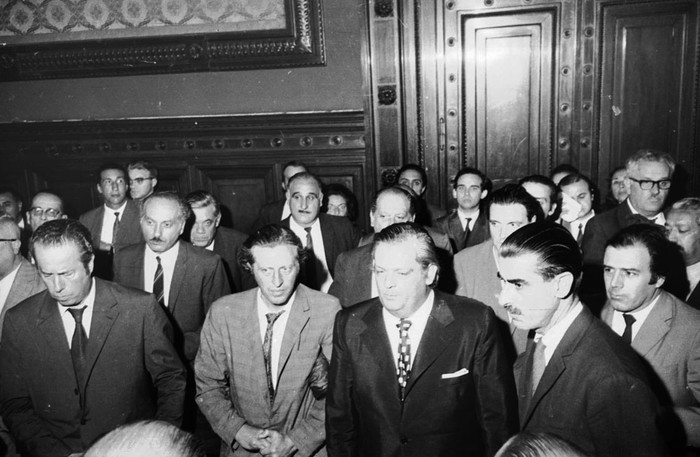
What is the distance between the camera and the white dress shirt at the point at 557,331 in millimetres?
1966

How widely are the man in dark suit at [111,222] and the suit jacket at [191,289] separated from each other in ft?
4.46

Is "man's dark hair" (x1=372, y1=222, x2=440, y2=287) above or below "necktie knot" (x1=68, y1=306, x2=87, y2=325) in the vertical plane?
above

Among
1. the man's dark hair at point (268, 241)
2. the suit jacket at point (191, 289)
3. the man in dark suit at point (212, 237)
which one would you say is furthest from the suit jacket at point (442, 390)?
the man in dark suit at point (212, 237)

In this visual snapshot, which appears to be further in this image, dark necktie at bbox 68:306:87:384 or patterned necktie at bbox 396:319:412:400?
dark necktie at bbox 68:306:87:384

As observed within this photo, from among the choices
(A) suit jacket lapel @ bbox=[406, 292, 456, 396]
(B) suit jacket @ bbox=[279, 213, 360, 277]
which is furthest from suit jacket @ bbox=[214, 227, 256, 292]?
(A) suit jacket lapel @ bbox=[406, 292, 456, 396]

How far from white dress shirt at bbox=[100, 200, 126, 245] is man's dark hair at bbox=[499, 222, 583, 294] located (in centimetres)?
400

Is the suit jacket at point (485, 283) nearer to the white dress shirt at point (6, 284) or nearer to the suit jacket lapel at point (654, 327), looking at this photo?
the suit jacket lapel at point (654, 327)

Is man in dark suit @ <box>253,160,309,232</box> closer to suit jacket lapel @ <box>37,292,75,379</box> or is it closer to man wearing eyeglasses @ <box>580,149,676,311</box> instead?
man wearing eyeglasses @ <box>580,149,676,311</box>

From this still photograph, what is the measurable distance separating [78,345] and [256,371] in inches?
32.1

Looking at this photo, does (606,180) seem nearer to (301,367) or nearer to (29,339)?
(301,367)

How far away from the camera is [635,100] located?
5.53m

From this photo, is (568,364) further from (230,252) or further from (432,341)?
(230,252)

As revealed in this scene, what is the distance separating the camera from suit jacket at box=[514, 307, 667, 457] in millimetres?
1701

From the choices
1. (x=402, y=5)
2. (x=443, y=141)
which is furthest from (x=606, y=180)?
(x=402, y=5)
